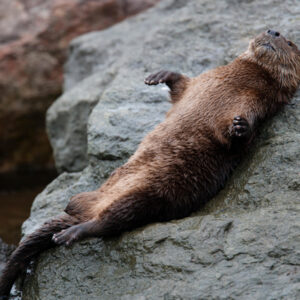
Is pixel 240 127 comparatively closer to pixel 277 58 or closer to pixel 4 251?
pixel 277 58

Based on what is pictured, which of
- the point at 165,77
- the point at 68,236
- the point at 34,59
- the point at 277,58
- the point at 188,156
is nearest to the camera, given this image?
the point at 68,236

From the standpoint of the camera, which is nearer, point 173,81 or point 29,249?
point 29,249

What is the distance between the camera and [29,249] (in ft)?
11.9

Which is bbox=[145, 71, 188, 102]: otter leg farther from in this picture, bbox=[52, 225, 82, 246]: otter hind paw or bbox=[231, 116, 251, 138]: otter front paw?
bbox=[52, 225, 82, 246]: otter hind paw

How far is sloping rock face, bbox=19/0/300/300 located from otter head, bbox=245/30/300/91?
193 millimetres

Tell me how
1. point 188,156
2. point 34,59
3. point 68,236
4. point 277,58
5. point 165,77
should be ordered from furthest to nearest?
point 34,59 → point 165,77 → point 277,58 → point 188,156 → point 68,236

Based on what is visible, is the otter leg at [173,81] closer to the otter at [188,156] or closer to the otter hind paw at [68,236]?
the otter at [188,156]

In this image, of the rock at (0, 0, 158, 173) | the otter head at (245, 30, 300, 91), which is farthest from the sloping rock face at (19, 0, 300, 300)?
the rock at (0, 0, 158, 173)

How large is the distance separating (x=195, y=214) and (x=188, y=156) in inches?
15.2

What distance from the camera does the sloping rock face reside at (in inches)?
115

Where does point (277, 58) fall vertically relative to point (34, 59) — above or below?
above

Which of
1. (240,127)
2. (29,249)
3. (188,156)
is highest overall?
(240,127)

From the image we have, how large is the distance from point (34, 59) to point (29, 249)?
17.1 feet

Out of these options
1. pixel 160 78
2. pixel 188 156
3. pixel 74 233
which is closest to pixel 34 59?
pixel 160 78
